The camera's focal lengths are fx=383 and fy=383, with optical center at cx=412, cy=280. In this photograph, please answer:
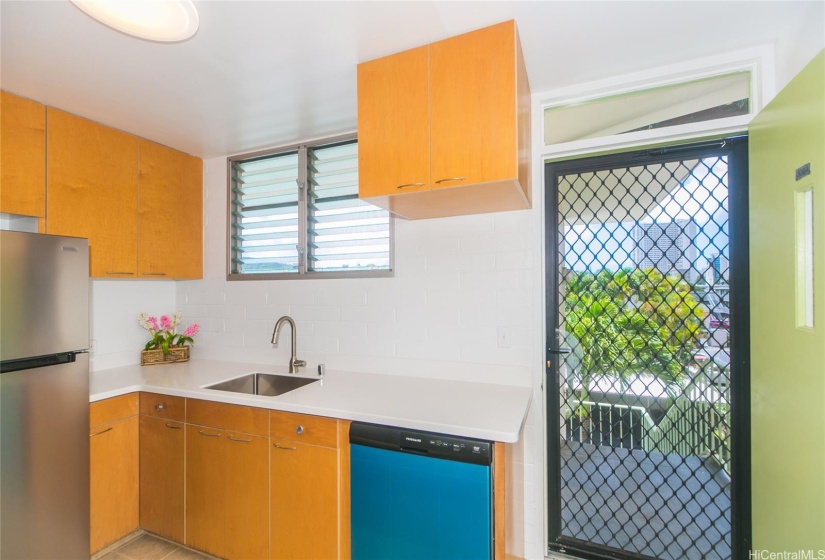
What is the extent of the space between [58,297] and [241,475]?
119cm

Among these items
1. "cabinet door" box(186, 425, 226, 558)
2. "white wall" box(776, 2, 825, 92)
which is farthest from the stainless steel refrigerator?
"white wall" box(776, 2, 825, 92)

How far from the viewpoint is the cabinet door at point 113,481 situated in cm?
202

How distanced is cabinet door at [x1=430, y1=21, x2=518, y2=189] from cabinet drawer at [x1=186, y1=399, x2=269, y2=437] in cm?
141

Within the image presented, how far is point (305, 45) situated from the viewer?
165 cm

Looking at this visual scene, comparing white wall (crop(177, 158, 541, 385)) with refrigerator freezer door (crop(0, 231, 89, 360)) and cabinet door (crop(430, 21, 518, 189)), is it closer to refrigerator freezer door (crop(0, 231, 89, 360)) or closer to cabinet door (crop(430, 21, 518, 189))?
cabinet door (crop(430, 21, 518, 189))

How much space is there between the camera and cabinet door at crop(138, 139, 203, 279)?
8.45ft

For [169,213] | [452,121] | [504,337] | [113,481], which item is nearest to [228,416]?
[113,481]

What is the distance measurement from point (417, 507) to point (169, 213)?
8.35 feet

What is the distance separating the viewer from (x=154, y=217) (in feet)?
8.64

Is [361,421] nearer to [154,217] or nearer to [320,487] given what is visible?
[320,487]

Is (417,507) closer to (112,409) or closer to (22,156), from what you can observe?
(112,409)

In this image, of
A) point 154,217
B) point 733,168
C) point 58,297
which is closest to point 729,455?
point 733,168

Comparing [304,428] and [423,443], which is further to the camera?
[304,428]

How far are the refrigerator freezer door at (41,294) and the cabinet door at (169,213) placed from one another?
0.75 m
